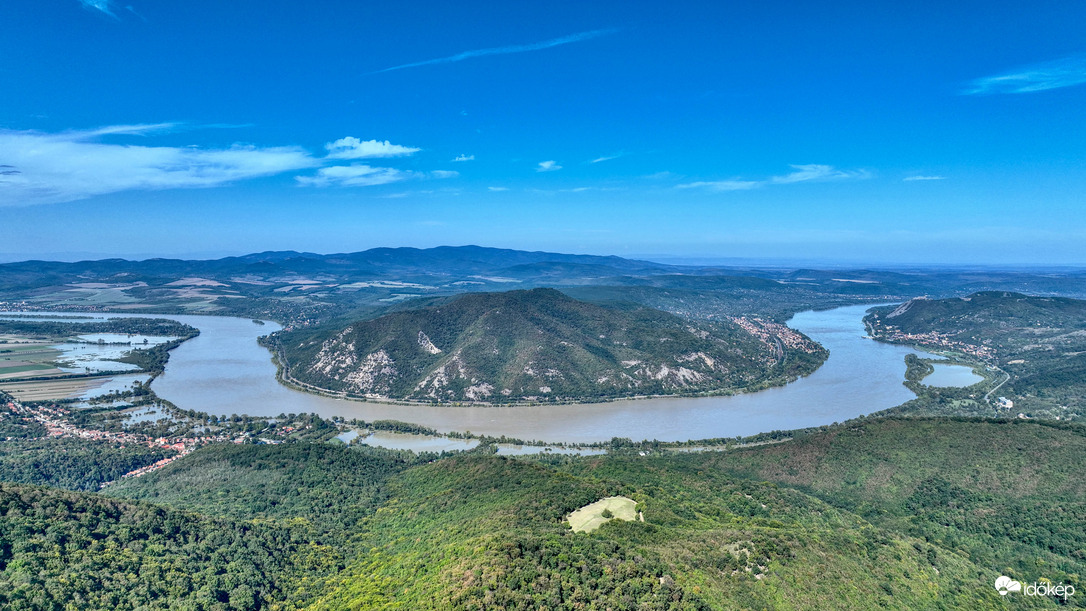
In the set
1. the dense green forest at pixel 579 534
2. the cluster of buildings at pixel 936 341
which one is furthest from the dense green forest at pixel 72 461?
the cluster of buildings at pixel 936 341

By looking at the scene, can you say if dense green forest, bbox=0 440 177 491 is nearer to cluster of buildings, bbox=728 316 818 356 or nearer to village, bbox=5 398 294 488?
village, bbox=5 398 294 488

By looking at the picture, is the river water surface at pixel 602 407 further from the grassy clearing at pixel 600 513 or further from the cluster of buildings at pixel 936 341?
the grassy clearing at pixel 600 513

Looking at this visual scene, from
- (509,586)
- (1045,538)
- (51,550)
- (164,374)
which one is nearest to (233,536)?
(51,550)

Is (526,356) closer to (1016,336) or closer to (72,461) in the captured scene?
(72,461)

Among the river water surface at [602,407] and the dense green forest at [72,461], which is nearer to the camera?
the dense green forest at [72,461]

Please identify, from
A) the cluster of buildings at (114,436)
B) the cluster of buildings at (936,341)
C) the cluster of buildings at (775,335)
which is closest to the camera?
the cluster of buildings at (114,436)

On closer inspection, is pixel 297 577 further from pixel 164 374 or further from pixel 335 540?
pixel 164 374
